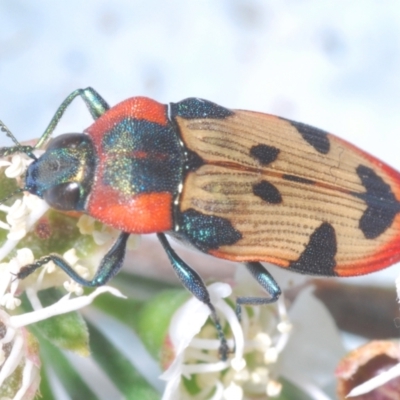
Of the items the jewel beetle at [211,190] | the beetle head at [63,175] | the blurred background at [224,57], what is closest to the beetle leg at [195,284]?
the jewel beetle at [211,190]

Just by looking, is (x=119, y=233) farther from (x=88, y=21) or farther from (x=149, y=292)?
(x=88, y=21)

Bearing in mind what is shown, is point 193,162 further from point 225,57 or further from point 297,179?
point 225,57

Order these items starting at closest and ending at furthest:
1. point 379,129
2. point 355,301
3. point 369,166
→ 1. point 369,166
2. point 355,301
3. point 379,129

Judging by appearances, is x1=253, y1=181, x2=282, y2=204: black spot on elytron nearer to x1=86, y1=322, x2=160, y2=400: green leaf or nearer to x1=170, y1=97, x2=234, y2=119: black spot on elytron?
x1=170, y1=97, x2=234, y2=119: black spot on elytron

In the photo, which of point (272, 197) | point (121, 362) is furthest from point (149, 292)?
point (272, 197)

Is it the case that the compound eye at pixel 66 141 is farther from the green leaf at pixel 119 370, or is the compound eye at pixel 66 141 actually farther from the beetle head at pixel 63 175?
the green leaf at pixel 119 370
